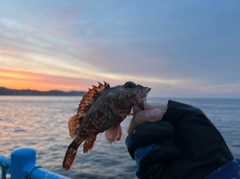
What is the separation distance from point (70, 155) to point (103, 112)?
836 mm

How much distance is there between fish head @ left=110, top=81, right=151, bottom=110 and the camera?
3041mm

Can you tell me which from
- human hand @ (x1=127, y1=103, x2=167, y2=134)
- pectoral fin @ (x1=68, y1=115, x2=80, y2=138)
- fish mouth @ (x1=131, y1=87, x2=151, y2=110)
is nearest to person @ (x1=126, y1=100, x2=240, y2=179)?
human hand @ (x1=127, y1=103, x2=167, y2=134)

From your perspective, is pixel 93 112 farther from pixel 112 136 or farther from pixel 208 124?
pixel 208 124

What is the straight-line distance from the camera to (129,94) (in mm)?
3105

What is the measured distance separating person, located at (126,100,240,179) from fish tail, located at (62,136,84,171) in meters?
1.14

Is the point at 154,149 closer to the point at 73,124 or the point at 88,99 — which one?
the point at 88,99

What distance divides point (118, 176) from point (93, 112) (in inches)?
523

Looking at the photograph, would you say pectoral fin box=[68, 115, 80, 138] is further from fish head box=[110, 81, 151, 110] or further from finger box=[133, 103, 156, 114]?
finger box=[133, 103, 156, 114]

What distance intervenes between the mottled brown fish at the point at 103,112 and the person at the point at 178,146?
523mm

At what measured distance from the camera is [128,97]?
10.2 feet

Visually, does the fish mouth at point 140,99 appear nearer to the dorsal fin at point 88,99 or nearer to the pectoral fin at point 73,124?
the dorsal fin at point 88,99

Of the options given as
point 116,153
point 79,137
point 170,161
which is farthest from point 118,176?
point 170,161

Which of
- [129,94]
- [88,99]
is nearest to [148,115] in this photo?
[129,94]

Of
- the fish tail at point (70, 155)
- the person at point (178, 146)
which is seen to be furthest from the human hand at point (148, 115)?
the fish tail at point (70, 155)
